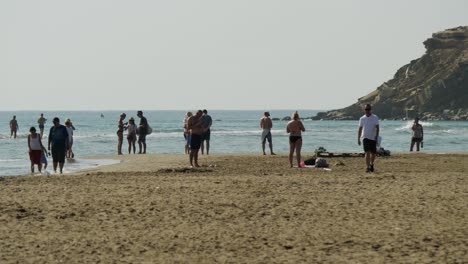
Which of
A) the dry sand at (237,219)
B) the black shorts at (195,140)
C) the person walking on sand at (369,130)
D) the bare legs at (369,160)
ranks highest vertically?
the person walking on sand at (369,130)

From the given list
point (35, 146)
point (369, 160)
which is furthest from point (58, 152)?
point (369, 160)

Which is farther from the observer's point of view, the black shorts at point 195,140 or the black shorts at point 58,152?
the black shorts at point 195,140

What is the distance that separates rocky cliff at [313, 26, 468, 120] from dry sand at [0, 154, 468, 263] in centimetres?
11246

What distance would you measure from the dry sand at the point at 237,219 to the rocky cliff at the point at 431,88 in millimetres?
112462

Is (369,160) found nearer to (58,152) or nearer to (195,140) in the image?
(195,140)

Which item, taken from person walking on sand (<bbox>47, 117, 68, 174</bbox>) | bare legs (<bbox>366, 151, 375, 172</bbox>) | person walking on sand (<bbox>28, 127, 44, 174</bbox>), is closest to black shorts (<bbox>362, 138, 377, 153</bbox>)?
bare legs (<bbox>366, 151, 375, 172</bbox>)

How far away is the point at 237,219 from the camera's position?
1029 cm

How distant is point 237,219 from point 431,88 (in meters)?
122

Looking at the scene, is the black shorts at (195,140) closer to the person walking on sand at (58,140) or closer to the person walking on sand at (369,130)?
the person walking on sand at (58,140)

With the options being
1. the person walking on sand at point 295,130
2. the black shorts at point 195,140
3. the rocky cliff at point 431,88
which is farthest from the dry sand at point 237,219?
the rocky cliff at point 431,88

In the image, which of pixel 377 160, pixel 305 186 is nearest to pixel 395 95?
pixel 377 160

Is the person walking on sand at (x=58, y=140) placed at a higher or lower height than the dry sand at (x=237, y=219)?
higher

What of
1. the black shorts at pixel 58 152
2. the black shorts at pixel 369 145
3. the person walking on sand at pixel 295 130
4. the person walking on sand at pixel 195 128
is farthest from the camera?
the person walking on sand at pixel 195 128

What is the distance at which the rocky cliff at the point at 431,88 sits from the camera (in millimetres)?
127188
